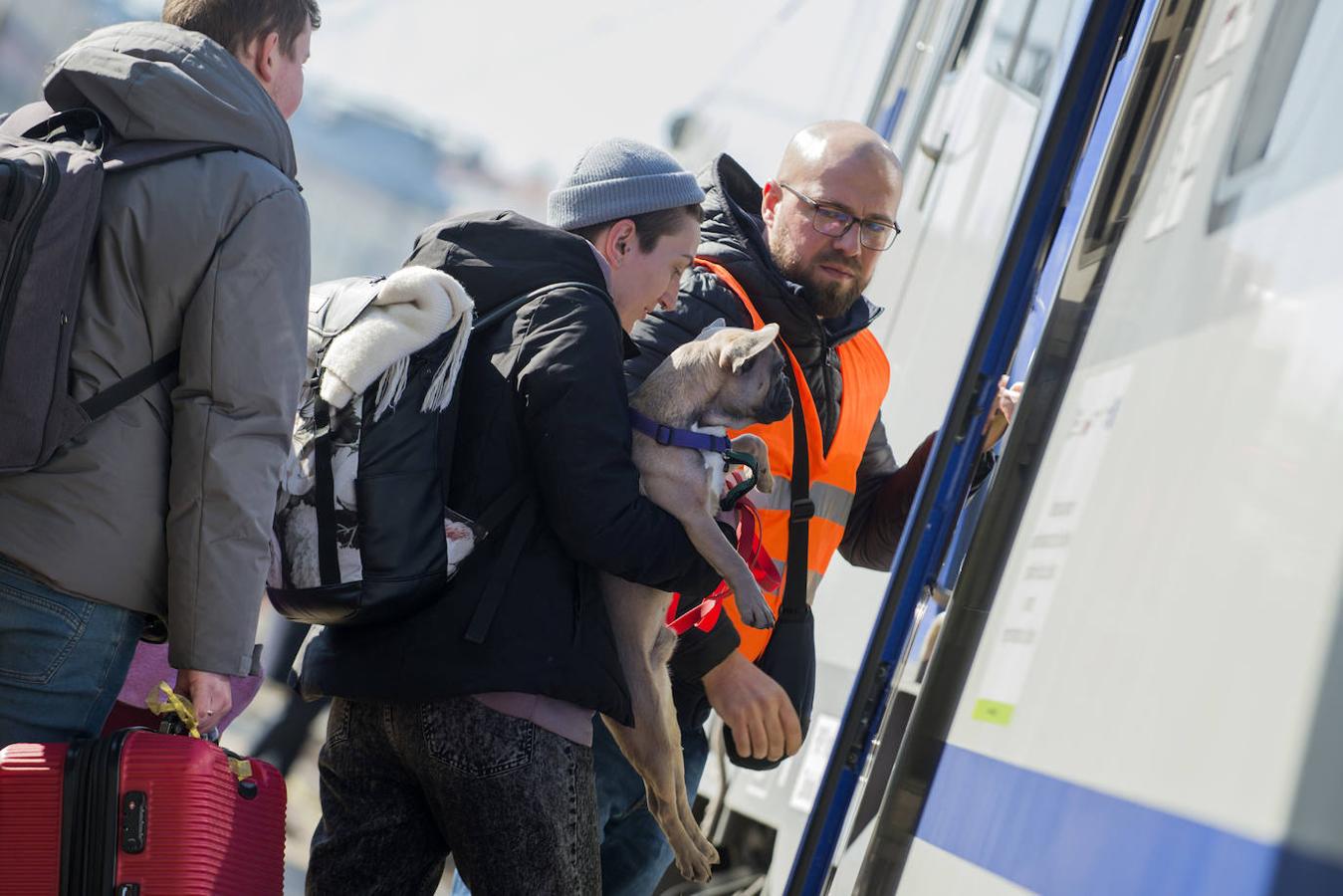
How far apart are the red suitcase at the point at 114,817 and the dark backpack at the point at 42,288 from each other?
422 millimetres

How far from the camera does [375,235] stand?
33.9 metres

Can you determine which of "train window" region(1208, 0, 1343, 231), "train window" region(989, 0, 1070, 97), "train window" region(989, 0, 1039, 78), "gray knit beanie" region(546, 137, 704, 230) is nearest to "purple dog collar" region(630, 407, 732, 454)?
"gray knit beanie" region(546, 137, 704, 230)

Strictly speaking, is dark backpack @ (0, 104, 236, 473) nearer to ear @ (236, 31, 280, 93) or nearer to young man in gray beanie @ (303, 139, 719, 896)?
ear @ (236, 31, 280, 93)

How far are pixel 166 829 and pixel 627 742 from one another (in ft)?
2.69

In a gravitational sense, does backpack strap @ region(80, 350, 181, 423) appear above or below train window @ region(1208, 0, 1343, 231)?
below

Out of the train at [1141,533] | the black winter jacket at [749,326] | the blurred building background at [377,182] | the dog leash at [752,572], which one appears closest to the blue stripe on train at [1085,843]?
the train at [1141,533]

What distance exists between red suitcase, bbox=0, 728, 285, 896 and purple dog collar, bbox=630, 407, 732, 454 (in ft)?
2.94

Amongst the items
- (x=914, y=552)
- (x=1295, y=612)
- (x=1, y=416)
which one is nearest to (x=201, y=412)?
(x=1, y=416)

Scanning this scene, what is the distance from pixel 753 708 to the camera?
2775 millimetres

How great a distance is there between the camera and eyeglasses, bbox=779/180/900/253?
125 inches

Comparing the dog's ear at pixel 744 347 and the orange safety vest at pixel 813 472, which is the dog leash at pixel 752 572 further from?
the dog's ear at pixel 744 347

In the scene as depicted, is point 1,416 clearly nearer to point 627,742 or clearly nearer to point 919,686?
point 627,742

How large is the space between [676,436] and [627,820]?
1.02m

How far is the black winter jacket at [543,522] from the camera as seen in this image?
7.25ft
